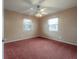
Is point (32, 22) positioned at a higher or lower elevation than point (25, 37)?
higher

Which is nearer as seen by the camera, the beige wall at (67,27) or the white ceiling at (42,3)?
the white ceiling at (42,3)

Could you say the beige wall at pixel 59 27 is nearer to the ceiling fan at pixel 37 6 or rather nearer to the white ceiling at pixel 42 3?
the white ceiling at pixel 42 3

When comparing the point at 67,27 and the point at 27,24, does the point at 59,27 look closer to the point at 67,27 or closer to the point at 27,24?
the point at 67,27

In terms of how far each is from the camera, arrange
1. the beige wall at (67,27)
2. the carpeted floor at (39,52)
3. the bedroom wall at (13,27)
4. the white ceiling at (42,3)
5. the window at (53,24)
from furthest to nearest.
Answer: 1. the window at (53,24)
2. the bedroom wall at (13,27)
3. the beige wall at (67,27)
4. the white ceiling at (42,3)
5. the carpeted floor at (39,52)

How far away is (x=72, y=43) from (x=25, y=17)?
4338mm

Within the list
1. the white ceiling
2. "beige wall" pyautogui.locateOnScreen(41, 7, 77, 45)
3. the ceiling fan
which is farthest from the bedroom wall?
"beige wall" pyautogui.locateOnScreen(41, 7, 77, 45)

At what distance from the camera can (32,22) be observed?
6484 mm

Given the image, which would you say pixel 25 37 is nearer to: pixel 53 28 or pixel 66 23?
pixel 53 28

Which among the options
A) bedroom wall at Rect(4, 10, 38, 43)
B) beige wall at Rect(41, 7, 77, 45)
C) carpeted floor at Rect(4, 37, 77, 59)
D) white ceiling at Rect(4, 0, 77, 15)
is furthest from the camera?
bedroom wall at Rect(4, 10, 38, 43)

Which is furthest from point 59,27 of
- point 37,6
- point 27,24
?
point 27,24

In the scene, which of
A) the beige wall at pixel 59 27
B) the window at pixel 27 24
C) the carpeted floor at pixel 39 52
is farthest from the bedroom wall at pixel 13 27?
the carpeted floor at pixel 39 52

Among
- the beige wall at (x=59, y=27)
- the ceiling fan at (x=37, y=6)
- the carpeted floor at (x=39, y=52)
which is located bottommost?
the carpeted floor at (x=39, y=52)

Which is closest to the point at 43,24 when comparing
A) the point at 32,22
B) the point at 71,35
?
the point at 32,22

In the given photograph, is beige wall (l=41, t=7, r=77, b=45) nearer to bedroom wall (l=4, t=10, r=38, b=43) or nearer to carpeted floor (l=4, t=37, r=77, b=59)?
carpeted floor (l=4, t=37, r=77, b=59)
